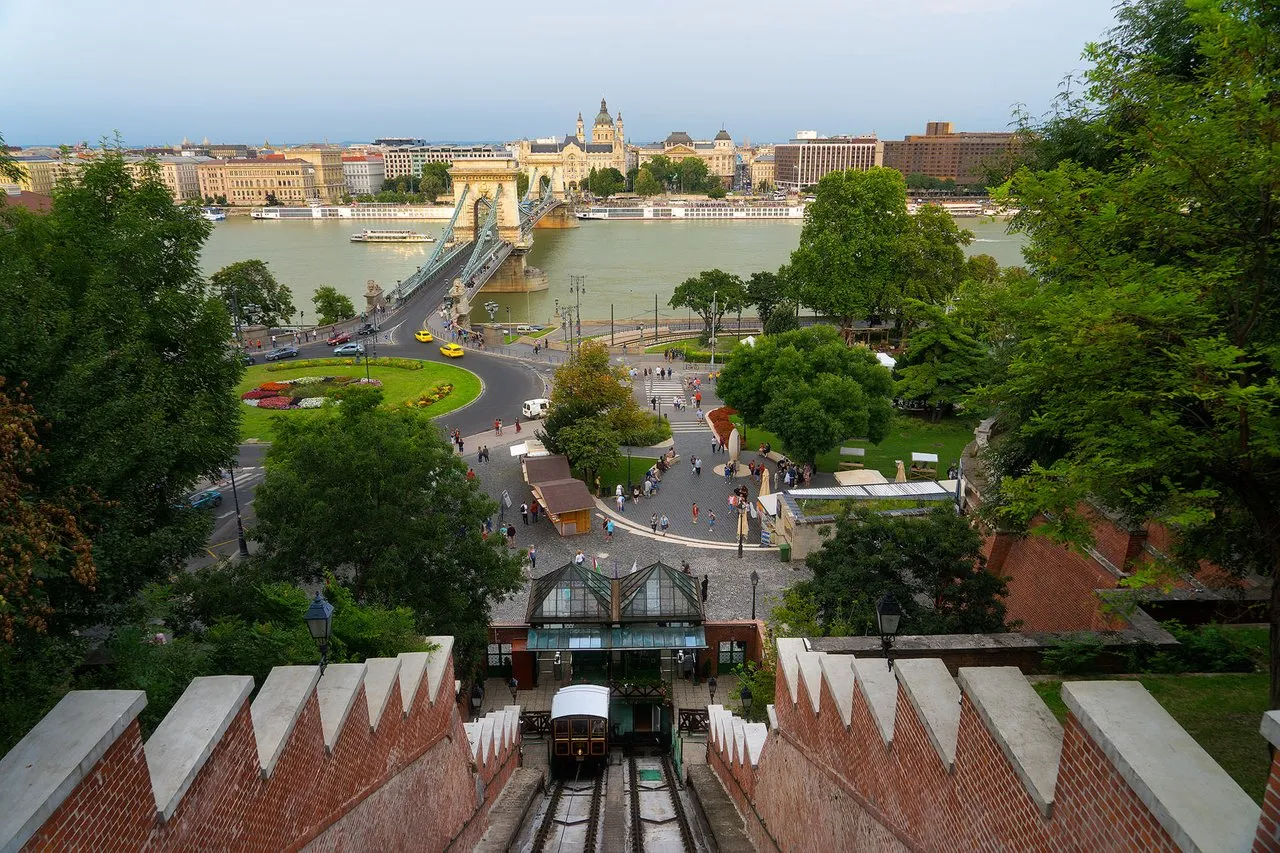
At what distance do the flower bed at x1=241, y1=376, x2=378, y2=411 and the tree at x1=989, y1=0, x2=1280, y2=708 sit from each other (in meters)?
32.9

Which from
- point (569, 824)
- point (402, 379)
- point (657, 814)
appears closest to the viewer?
point (569, 824)

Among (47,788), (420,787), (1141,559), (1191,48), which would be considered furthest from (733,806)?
(1191,48)

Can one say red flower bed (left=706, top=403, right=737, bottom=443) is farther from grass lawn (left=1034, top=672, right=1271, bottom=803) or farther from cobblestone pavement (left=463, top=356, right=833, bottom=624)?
grass lawn (left=1034, top=672, right=1271, bottom=803)

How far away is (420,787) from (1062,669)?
7.09 m

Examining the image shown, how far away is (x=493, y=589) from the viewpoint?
15.9 m

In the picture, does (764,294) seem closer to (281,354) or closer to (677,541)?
(281,354)

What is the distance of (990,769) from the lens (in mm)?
4832

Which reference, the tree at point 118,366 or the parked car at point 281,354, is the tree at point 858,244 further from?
the tree at point 118,366

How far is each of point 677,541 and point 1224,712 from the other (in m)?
16.7

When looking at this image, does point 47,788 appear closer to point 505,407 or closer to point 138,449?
point 138,449

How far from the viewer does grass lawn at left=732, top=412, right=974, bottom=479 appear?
2895 centimetres

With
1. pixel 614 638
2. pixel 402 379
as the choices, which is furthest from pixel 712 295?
pixel 614 638

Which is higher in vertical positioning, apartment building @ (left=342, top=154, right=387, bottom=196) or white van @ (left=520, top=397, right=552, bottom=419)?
apartment building @ (left=342, top=154, right=387, bottom=196)

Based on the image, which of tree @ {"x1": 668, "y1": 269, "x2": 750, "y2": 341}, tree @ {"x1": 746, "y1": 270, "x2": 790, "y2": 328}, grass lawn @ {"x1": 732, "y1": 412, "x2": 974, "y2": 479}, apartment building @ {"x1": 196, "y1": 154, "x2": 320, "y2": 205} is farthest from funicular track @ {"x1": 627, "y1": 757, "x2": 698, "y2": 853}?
apartment building @ {"x1": 196, "y1": 154, "x2": 320, "y2": 205}
